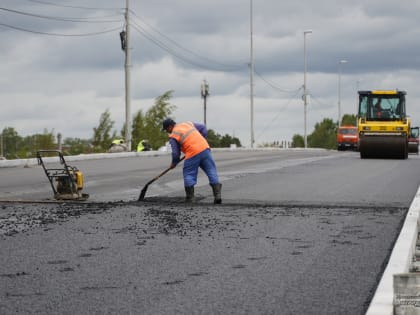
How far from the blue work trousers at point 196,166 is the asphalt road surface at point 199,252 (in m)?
0.58

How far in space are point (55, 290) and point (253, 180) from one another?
1336 cm

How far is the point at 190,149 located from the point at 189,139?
0.57 feet

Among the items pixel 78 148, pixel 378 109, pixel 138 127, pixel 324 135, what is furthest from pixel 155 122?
pixel 324 135

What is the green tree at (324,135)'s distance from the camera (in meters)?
182

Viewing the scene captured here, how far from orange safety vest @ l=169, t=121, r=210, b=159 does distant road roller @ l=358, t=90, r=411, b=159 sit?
19458 millimetres

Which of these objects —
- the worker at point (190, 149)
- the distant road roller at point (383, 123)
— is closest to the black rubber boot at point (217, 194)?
the worker at point (190, 149)

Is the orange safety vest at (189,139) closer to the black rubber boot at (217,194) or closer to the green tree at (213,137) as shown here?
the black rubber boot at (217,194)

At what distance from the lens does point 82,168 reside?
2552 centimetres

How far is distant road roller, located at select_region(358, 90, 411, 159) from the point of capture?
32188mm

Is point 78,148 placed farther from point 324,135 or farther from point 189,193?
point 189,193

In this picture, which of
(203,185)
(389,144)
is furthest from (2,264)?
(389,144)

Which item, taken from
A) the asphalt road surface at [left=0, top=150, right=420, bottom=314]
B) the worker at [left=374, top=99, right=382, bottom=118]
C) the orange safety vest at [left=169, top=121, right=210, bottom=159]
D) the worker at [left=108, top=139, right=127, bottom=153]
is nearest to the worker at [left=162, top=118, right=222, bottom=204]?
the orange safety vest at [left=169, top=121, right=210, bottom=159]

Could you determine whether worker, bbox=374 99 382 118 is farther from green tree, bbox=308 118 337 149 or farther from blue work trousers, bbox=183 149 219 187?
green tree, bbox=308 118 337 149

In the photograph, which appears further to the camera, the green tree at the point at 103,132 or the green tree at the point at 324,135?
the green tree at the point at 324,135
